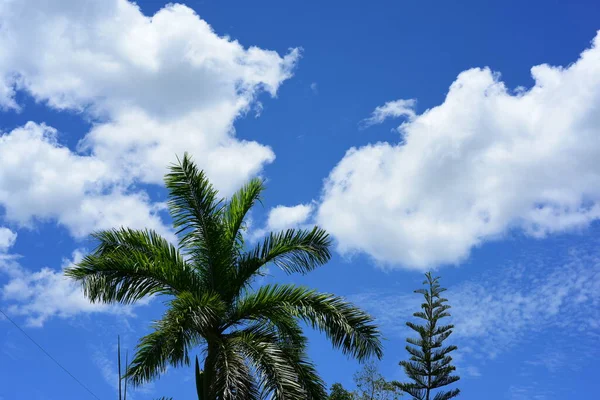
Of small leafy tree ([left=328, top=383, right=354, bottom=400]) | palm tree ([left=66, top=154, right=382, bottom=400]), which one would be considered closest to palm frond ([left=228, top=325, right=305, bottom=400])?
palm tree ([left=66, top=154, right=382, bottom=400])

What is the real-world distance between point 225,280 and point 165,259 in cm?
86

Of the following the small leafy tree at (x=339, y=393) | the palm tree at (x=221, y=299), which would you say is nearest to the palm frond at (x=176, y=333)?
the palm tree at (x=221, y=299)

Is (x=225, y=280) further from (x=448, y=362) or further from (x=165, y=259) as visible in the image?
(x=448, y=362)

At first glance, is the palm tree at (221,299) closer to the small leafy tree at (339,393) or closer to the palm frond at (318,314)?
the palm frond at (318,314)

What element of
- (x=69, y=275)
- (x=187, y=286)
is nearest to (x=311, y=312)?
(x=187, y=286)

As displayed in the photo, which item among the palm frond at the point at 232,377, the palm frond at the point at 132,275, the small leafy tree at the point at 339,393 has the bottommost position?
the palm frond at the point at 232,377

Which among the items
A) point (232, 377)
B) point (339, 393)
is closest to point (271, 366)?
point (232, 377)

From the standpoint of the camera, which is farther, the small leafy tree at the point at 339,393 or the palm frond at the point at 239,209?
the small leafy tree at the point at 339,393

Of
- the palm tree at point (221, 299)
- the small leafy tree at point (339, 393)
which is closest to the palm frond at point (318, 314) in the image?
the palm tree at point (221, 299)

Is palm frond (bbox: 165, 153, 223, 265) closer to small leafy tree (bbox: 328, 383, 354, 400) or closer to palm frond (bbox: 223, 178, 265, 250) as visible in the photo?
palm frond (bbox: 223, 178, 265, 250)

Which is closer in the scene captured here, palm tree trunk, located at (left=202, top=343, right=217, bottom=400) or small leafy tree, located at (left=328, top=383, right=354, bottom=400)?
palm tree trunk, located at (left=202, top=343, right=217, bottom=400)

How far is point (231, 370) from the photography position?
9.00 metres

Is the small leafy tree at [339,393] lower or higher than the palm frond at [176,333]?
higher

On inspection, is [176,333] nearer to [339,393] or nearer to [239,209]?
[239,209]
